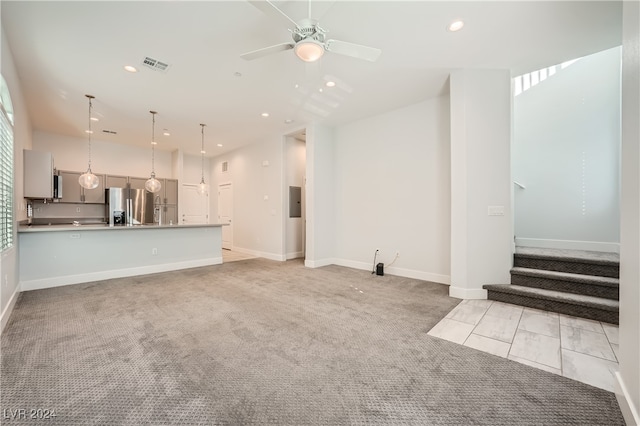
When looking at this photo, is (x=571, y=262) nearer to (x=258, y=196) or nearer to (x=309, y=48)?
(x=309, y=48)

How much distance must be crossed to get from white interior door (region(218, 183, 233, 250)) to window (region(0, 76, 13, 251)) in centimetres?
499

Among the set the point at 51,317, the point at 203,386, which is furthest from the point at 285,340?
the point at 51,317

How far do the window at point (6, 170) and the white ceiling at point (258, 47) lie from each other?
0.64 m

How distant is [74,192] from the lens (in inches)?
254

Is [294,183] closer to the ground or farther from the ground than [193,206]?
farther from the ground

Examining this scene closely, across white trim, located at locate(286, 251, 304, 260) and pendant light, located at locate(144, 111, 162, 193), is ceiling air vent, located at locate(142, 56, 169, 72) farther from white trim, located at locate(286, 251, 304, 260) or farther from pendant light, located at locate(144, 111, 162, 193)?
white trim, located at locate(286, 251, 304, 260)

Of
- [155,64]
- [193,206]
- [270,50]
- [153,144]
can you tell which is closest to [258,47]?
[270,50]

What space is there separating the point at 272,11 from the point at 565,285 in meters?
4.32

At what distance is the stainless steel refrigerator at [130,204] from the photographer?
6.73m

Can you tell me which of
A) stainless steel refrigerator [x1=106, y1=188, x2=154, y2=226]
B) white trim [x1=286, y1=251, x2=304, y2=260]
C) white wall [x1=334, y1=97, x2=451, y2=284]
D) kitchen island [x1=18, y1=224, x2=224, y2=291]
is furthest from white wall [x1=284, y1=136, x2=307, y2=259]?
stainless steel refrigerator [x1=106, y1=188, x2=154, y2=226]

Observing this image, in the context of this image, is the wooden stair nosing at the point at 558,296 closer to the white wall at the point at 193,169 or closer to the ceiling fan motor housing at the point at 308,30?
the ceiling fan motor housing at the point at 308,30

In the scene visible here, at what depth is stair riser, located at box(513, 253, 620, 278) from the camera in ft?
10.4

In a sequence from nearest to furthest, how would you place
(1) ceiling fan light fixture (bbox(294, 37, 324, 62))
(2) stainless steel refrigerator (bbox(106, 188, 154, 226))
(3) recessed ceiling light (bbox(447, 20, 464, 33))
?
1. (1) ceiling fan light fixture (bbox(294, 37, 324, 62))
2. (3) recessed ceiling light (bbox(447, 20, 464, 33))
3. (2) stainless steel refrigerator (bbox(106, 188, 154, 226))

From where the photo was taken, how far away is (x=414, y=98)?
4.44 m
